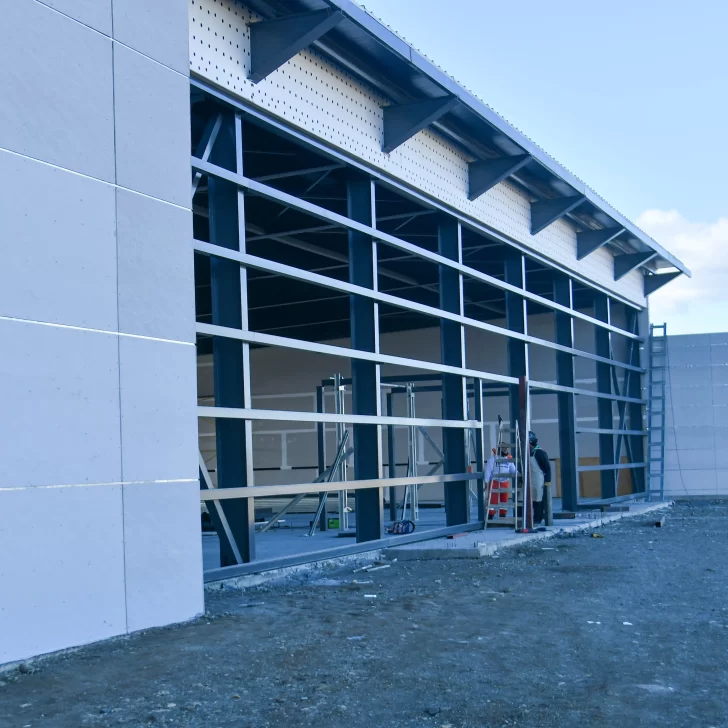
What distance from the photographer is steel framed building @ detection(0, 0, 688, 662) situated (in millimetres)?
6477

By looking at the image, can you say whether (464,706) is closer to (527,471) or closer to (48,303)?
(48,303)

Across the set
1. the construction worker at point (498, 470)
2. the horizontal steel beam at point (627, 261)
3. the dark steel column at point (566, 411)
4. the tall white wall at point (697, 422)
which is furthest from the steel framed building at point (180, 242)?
the tall white wall at point (697, 422)

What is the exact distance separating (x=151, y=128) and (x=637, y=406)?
18112 millimetres

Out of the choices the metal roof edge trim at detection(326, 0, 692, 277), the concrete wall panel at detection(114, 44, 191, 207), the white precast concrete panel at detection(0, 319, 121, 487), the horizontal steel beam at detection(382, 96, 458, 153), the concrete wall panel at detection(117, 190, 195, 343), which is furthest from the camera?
the horizontal steel beam at detection(382, 96, 458, 153)

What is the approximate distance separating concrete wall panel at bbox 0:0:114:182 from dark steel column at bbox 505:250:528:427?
1028cm

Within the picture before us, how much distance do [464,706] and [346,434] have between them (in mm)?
10800

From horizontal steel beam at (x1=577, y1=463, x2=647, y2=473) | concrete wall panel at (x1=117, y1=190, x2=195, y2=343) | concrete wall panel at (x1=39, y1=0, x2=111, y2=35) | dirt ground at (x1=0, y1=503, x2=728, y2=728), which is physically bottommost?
dirt ground at (x1=0, y1=503, x2=728, y2=728)

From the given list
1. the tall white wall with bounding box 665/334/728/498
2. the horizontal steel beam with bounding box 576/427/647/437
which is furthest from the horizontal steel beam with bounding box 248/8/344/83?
the tall white wall with bounding box 665/334/728/498

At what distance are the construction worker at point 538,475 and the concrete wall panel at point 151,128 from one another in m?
9.74

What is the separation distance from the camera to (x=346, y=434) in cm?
1581

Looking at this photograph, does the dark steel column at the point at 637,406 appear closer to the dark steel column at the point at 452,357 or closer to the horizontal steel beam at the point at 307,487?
the horizontal steel beam at the point at 307,487

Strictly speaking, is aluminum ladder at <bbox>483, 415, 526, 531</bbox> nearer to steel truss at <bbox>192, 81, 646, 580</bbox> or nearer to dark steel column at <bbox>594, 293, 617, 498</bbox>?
steel truss at <bbox>192, 81, 646, 580</bbox>

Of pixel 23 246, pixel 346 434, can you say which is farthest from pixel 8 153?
pixel 346 434

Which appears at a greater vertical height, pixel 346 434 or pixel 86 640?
pixel 346 434
